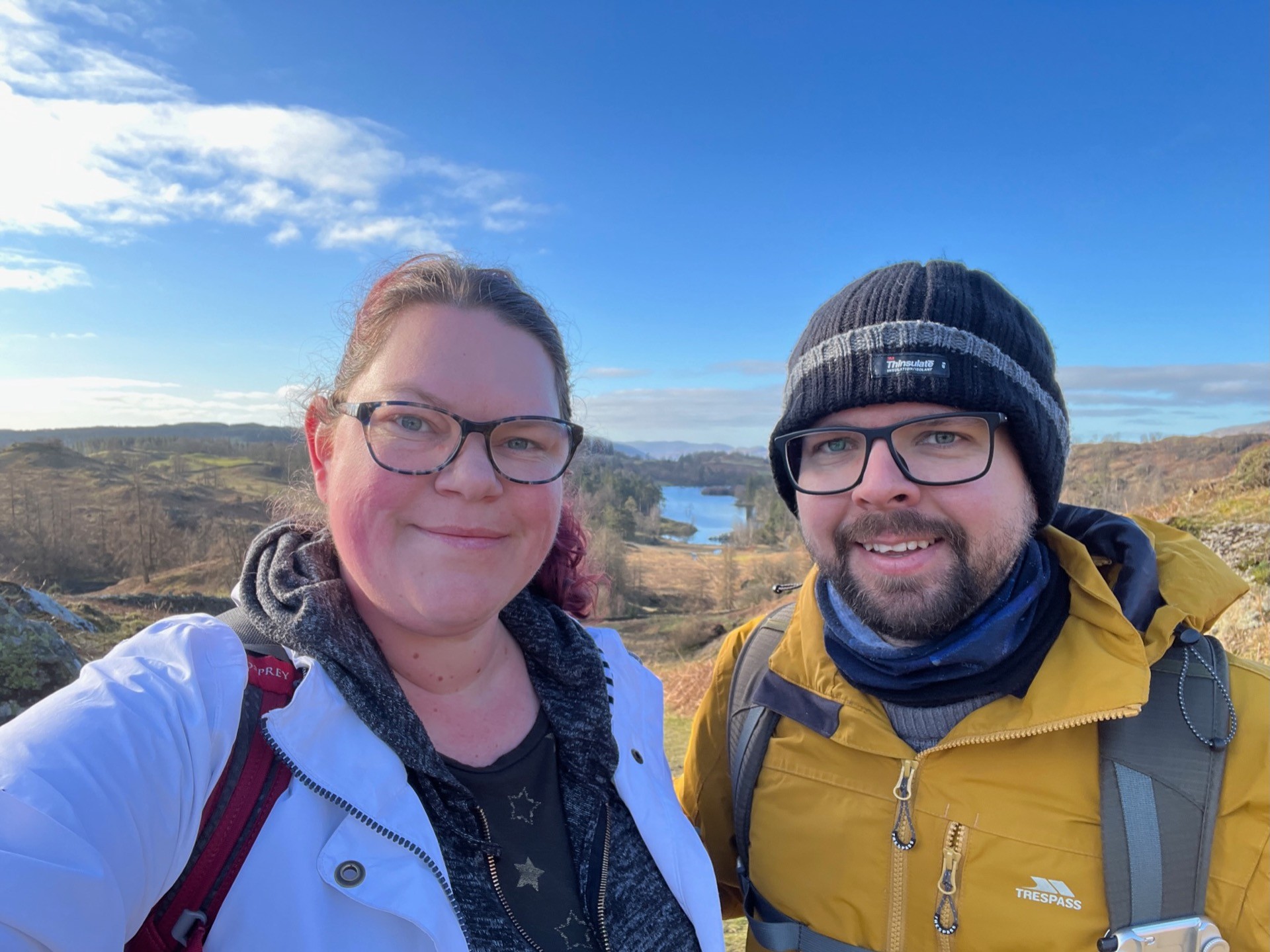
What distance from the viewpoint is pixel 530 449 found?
1645mm

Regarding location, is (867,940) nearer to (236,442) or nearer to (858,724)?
(858,724)

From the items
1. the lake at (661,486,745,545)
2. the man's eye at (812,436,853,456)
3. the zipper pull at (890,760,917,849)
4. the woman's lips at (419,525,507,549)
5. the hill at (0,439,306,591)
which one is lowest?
the lake at (661,486,745,545)

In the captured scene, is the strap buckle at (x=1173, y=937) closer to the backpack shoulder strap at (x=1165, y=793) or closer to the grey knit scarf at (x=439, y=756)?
the backpack shoulder strap at (x=1165, y=793)

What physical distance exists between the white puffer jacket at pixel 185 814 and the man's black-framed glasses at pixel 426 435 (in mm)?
471

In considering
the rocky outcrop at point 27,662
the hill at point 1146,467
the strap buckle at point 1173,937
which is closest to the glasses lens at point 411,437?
the strap buckle at point 1173,937

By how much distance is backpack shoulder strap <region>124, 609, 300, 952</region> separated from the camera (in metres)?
1.05

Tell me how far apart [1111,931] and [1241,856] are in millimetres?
364

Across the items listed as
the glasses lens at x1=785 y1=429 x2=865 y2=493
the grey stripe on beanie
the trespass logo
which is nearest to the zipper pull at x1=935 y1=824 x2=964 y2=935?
the trespass logo

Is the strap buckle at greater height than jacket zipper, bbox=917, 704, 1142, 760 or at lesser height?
lesser

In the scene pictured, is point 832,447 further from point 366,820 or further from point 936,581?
point 366,820

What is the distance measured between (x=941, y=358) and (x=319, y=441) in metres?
1.78

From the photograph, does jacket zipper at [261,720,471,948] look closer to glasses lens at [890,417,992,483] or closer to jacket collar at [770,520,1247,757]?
jacket collar at [770,520,1247,757]

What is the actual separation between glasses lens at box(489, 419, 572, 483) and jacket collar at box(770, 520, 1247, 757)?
46.2 inches

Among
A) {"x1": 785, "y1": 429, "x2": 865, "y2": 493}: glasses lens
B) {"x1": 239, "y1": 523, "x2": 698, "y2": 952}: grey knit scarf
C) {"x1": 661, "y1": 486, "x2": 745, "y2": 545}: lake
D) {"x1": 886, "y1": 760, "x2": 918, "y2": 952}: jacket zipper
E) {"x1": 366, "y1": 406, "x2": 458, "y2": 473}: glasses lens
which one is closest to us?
{"x1": 239, "y1": 523, "x2": 698, "y2": 952}: grey knit scarf
